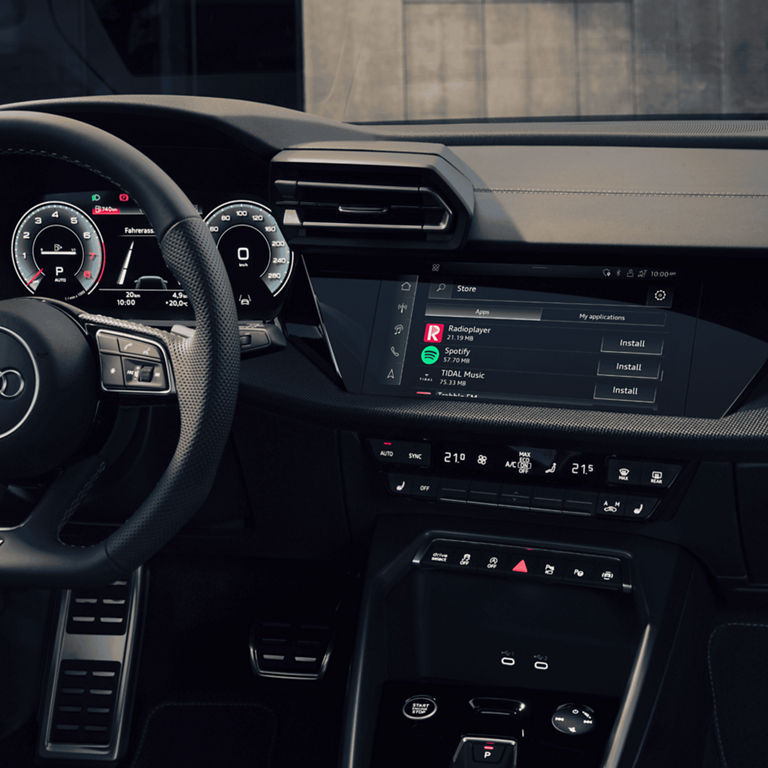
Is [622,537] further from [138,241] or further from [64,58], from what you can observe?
[64,58]

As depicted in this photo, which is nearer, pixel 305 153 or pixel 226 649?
pixel 305 153

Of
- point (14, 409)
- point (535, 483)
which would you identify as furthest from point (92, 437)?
point (535, 483)

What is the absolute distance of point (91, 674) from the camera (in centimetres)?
179

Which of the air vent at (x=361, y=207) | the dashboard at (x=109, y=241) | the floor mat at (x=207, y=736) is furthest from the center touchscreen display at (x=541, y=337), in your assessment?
the floor mat at (x=207, y=736)

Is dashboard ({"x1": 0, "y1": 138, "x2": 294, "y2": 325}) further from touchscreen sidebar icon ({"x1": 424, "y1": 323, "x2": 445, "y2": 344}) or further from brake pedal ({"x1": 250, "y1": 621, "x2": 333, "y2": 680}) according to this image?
brake pedal ({"x1": 250, "y1": 621, "x2": 333, "y2": 680})

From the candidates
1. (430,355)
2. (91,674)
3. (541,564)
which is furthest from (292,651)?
(430,355)

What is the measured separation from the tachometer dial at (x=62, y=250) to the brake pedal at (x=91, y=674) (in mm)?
538

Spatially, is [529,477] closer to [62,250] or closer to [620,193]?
[620,193]

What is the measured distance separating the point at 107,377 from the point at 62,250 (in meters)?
0.43

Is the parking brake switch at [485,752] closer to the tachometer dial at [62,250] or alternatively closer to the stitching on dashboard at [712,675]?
the stitching on dashboard at [712,675]

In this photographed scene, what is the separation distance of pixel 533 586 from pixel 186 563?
0.70 metres

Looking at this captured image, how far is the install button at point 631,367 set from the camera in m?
1.33

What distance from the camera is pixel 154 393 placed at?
116cm

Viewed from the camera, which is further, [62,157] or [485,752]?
[485,752]
